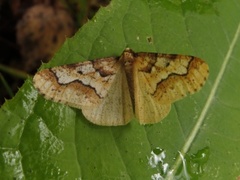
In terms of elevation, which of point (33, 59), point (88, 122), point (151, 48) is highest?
point (151, 48)

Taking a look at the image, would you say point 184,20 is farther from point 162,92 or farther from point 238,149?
point 238,149

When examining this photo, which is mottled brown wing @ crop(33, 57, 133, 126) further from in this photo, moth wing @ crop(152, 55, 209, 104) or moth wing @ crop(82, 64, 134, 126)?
moth wing @ crop(152, 55, 209, 104)

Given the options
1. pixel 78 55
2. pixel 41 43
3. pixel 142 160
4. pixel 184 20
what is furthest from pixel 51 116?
pixel 41 43

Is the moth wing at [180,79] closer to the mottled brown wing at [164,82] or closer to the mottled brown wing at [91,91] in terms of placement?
the mottled brown wing at [164,82]

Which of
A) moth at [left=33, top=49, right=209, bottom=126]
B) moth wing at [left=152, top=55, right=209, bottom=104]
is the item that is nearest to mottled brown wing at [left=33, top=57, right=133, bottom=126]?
moth at [left=33, top=49, right=209, bottom=126]

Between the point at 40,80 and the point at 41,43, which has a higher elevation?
the point at 40,80

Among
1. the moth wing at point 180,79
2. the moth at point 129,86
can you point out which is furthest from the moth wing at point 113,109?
the moth wing at point 180,79
